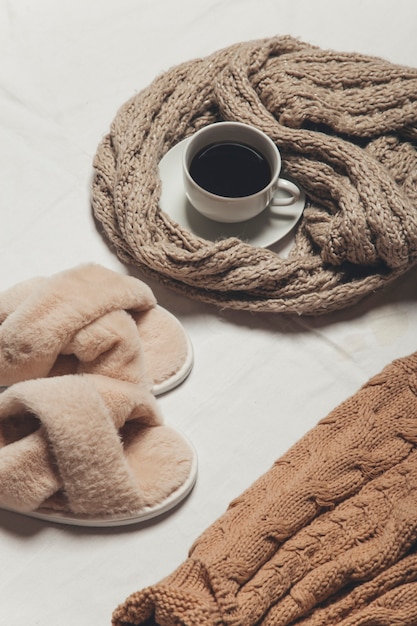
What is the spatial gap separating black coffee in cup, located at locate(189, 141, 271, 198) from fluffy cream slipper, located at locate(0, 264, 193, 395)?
12cm

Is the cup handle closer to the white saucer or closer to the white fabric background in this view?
the white saucer

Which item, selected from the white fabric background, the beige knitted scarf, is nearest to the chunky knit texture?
the white fabric background

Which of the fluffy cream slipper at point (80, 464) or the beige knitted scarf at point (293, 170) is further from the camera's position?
the beige knitted scarf at point (293, 170)

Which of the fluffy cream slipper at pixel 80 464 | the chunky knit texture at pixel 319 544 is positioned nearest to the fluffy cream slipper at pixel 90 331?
the fluffy cream slipper at pixel 80 464

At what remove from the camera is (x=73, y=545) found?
1.93 feet

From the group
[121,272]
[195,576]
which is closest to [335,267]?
[121,272]

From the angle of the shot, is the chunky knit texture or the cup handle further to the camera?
the cup handle

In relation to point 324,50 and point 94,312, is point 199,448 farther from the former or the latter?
point 324,50

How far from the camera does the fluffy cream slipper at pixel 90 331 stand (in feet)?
1.99

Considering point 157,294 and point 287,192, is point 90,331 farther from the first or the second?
point 287,192

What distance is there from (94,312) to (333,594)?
31 cm

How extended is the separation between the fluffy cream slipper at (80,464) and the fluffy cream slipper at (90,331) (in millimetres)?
27

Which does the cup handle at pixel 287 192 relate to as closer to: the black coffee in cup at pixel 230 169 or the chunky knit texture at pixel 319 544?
the black coffee in cup at pixel 230 169

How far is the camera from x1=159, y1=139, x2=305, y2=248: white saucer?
0.70 meters
